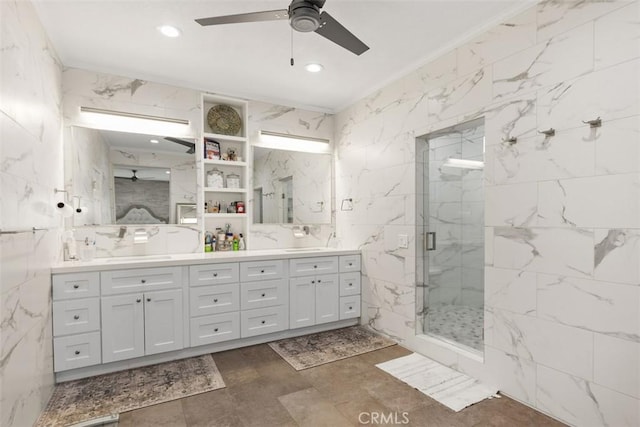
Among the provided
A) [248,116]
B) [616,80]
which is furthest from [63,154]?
[616,80]

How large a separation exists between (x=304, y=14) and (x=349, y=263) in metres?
2.65

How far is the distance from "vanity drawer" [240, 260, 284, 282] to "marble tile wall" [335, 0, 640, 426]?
1.53 meters

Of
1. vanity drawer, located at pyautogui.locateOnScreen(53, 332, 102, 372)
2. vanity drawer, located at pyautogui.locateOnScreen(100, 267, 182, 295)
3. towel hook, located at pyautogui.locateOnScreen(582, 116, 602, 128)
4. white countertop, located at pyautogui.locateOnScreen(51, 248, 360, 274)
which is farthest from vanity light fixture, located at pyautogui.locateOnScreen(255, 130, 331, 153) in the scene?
towel hook, located at pyautogui.locateOnScreen(582, 116, 602, 128)

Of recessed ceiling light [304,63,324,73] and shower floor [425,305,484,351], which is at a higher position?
recessed ceiling light [304,63,324,73]

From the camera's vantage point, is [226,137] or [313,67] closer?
[313,67]

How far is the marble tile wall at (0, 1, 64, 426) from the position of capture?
1606mm

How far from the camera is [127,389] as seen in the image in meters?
2.43

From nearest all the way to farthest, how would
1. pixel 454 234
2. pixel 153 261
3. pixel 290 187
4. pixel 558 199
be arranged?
pixel 558 199, pixel 153 261, pixel 454 234, pixel 290 187

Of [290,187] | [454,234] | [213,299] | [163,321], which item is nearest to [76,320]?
[163,321]

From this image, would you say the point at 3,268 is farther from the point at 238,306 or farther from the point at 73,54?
the point at 73,54

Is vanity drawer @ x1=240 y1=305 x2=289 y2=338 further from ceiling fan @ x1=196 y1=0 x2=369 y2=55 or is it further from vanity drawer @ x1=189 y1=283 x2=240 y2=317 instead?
ceiling fan @ x1=196 y1=0 x2=369 y2=55

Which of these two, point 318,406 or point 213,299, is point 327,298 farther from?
point 318,406

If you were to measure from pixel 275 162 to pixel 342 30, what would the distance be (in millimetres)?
2261

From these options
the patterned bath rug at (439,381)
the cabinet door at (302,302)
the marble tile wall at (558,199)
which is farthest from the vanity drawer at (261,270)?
the marble tile wall at (558,199)
